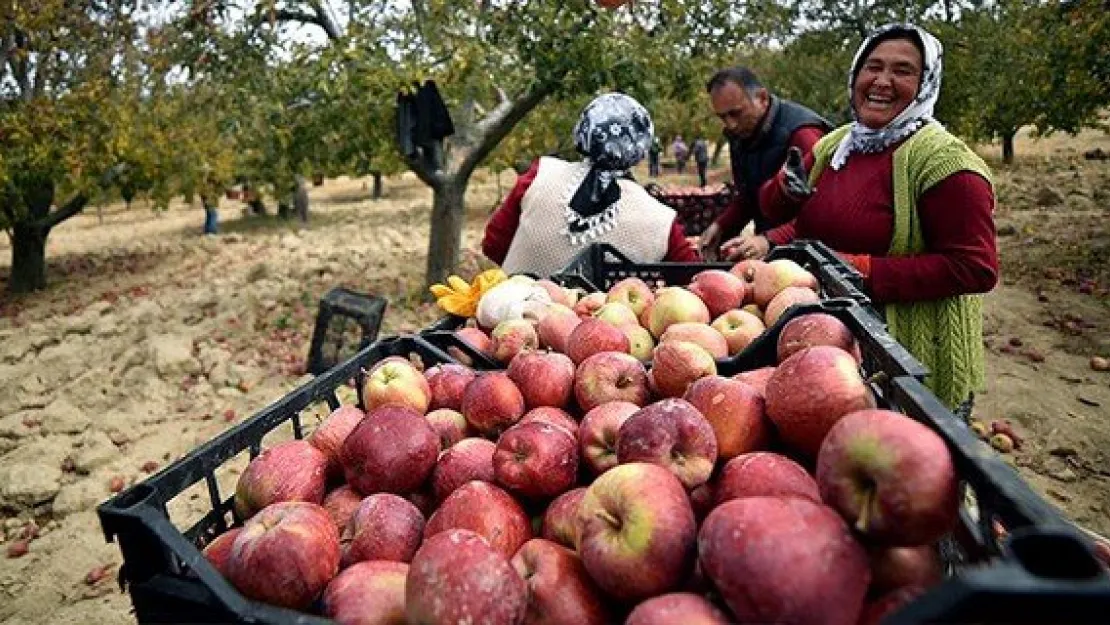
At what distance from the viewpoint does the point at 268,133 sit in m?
7.81

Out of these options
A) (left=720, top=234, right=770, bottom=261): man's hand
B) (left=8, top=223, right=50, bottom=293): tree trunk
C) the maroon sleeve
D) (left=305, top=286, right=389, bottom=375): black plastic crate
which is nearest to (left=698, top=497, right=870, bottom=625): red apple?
the maroon sleeve

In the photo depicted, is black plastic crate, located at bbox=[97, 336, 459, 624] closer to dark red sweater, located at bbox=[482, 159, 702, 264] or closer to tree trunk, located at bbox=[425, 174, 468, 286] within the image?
dark red sweater, located at bbox=[482, 159, 702, 264]

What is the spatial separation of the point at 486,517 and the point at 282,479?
18.3 inches

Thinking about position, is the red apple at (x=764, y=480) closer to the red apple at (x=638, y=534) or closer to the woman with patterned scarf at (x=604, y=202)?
the red apple at (x=638, y=534)

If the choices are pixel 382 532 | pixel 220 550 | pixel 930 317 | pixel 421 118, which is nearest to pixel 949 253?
pixel 930 317

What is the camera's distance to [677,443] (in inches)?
52.0

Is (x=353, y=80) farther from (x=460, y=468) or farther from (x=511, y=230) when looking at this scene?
(x=460, y=468)

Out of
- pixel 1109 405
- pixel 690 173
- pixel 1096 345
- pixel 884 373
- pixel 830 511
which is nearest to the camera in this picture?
pixel 830 511

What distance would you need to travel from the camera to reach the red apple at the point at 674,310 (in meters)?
2.27

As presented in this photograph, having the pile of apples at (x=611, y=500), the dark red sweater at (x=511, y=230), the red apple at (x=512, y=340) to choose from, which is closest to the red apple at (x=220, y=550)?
the pile of apples at (x=611, y=500)

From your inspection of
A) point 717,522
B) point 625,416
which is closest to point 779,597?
point 717,522

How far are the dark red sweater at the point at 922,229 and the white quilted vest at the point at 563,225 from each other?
2.94 ft

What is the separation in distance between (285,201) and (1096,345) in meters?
17.4

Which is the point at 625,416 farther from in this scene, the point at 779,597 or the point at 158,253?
the point at 158,253
